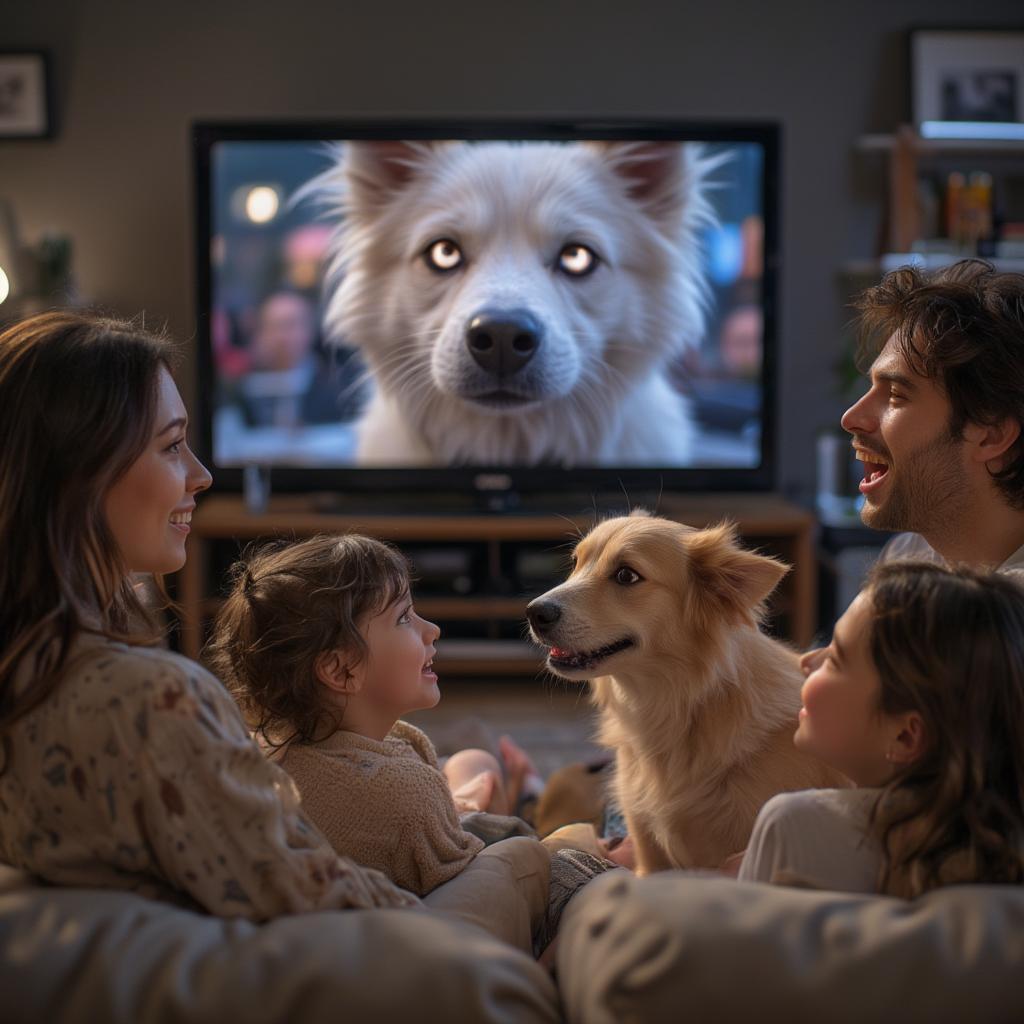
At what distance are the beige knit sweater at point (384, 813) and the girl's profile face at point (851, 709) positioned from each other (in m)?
0.44

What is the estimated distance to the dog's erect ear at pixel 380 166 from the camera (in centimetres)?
418

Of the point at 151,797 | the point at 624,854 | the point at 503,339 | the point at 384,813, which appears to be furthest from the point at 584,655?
the point at 503,339

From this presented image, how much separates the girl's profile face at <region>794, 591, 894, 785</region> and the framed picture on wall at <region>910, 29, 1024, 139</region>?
385 centimetres

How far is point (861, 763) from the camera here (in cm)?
122

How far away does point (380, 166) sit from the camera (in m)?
4.21

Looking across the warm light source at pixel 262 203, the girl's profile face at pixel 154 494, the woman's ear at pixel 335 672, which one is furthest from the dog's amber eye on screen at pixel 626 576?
the warm light source at pixel 262 203

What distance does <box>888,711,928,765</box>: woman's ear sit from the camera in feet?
3.80

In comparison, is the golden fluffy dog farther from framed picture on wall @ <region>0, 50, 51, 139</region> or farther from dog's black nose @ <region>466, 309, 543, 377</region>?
framed picture on wall @ <region>0, 50, 51, 139</region>

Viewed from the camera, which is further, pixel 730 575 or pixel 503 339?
pixel 503 339

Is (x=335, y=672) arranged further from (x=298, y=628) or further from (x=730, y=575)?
(x=730, y=575)

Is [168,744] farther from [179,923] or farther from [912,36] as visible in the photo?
[912,36]

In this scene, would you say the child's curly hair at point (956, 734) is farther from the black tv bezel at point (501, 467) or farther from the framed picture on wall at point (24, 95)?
the framed picture on wall at point (24, 95)

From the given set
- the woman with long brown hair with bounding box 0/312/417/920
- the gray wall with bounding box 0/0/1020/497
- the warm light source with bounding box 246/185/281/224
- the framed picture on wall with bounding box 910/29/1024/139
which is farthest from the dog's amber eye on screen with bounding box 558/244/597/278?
the woman with long brown hair with bounding box 0/312/417/920

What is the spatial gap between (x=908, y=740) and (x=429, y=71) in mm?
3900
